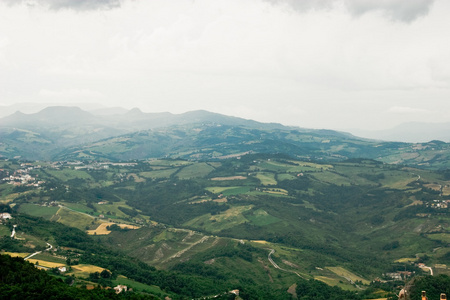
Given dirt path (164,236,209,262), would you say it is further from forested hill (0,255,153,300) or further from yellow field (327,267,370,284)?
forested hill (0,255,153,300)

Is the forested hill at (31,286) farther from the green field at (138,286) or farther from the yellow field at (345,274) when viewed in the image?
the yellow field at (345,274)

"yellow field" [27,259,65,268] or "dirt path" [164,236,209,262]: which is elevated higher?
"yellow field" [27,259,65,268]

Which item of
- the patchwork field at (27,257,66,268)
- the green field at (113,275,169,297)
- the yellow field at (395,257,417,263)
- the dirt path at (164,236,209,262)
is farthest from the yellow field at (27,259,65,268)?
the yellow field at (395,257,417,263)

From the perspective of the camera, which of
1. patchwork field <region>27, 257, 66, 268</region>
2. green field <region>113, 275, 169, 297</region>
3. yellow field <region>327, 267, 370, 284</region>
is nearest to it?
green field <region>113, 275, 169, 297</region>

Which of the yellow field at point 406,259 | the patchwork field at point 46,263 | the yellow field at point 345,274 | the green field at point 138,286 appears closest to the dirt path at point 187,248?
the green field at point 138,286

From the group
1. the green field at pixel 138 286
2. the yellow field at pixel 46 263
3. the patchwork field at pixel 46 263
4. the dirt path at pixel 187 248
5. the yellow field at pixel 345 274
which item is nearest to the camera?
the green field at pixel 138 286

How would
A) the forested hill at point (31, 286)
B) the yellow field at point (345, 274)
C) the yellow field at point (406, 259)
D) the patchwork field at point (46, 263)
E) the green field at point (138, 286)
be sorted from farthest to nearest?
1. the yellow field at point (406, 259)
2. the yellow field at point (345, 274)
3. the patchwork field at point (46, 263)
4. the green field at point (138, 286)
5. the forested hill at point (31, 286)

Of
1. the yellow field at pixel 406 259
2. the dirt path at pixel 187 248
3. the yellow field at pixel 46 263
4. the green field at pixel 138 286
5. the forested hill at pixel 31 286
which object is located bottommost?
the dirt path at pixel 187 248

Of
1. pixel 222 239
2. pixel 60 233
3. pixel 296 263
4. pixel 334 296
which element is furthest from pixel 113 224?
pixel 334 296

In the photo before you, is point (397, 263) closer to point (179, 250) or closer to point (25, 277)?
point (179, 250)

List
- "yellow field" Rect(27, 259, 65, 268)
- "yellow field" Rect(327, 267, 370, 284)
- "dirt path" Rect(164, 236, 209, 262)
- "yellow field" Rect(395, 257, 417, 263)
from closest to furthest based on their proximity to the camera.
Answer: "yellow field" Rect(27, 259, 65, 268)
"yellow field" Rect(327, 267, 370, 284)
"dirt path" Rect(164, 236, 209, 262)
"yellow field" Rect(395, 257, 417, 263)

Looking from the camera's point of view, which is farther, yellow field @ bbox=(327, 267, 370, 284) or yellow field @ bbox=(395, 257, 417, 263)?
yellow field @ bbox=(395, 257, 417, 263)
